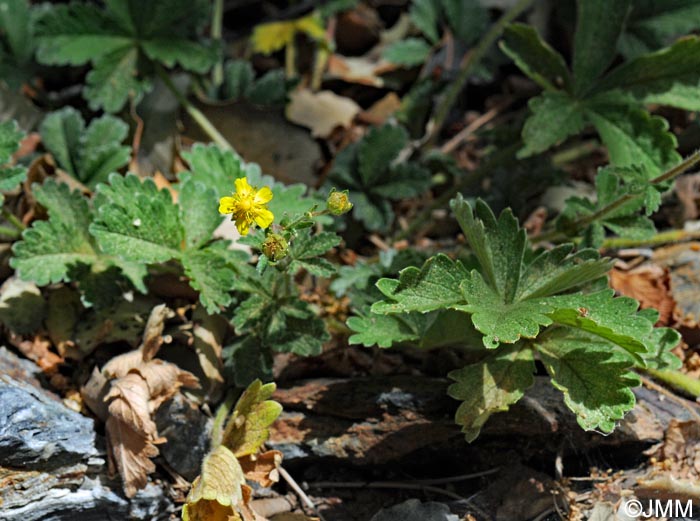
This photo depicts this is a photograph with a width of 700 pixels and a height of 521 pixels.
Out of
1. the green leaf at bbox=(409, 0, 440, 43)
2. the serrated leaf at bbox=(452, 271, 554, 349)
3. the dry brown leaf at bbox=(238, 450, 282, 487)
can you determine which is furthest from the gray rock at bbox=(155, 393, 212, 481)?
the green leaf at bbox=(409, 0, 440, 43)

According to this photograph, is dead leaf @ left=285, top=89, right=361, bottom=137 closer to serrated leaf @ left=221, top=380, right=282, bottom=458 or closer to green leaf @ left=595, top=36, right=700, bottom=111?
green leaf @ left=595, top=36, right=700, bottom=111

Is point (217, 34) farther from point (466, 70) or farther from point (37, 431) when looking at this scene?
point (37, 431)

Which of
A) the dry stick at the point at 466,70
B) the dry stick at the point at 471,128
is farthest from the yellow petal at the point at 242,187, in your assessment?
the dry stick at the point at 471,128

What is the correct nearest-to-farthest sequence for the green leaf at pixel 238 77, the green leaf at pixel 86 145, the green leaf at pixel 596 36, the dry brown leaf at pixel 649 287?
the dry brown leaf at pixel 649 287, the green leaf at pixel 596 36, the green leaf at pixel 86 145, the green leaf at pixel 238 77

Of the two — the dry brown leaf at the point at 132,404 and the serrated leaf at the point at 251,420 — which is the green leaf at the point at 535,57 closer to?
the serrated leaf at the point at 251,420

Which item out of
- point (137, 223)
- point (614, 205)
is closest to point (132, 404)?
point (137, 223)

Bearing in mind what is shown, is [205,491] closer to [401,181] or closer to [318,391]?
[318,391]
